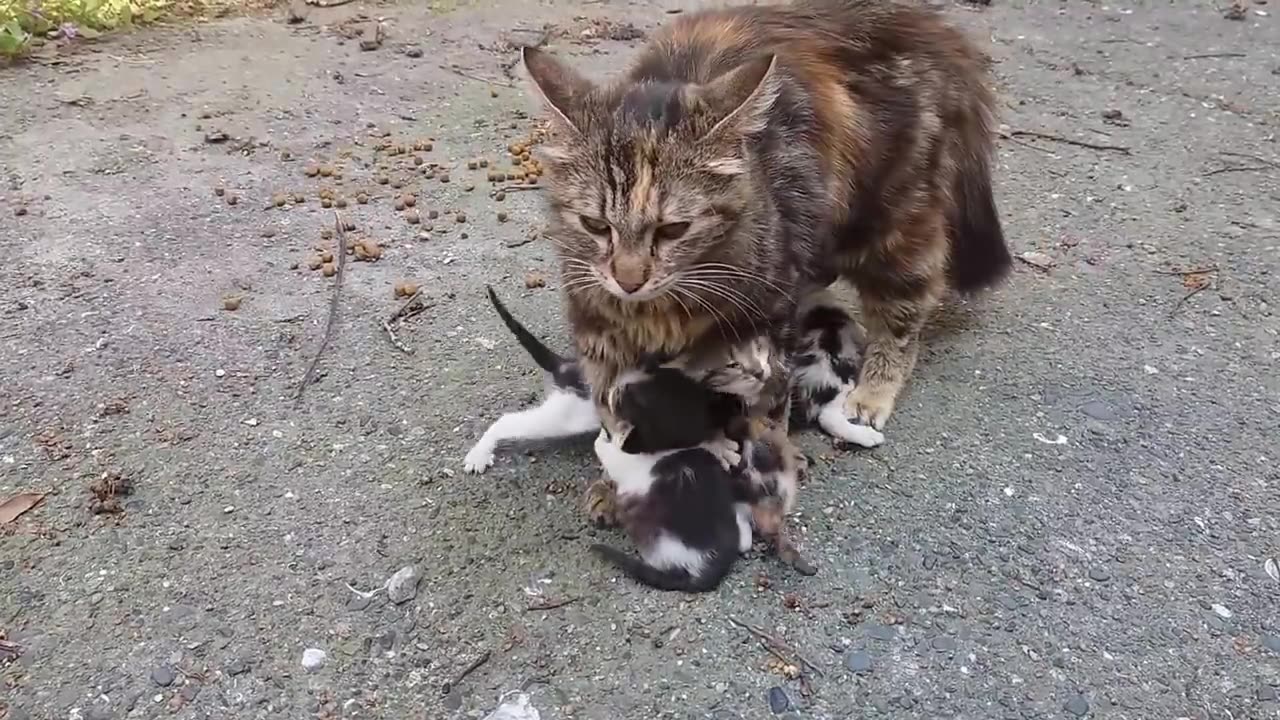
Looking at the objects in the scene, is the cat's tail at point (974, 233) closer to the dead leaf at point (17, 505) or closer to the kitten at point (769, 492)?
the kitten at point (769, 492)

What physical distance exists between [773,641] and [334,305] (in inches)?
87.0

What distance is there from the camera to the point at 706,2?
7.17m

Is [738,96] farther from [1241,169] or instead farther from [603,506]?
[1241,169]

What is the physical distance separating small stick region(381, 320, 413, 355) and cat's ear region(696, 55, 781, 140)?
1.65 meters

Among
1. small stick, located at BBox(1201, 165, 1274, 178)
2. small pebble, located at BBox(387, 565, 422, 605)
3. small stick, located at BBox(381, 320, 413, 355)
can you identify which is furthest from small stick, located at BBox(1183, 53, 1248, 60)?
small pebble, located at BBox(387, 565, 422, 605)

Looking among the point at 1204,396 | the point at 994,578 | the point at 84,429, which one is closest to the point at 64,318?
the point at 84,429

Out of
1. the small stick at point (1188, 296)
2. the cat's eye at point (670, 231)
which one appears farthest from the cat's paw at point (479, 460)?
the small stick at point (1188, 296)

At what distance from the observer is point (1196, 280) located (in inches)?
157

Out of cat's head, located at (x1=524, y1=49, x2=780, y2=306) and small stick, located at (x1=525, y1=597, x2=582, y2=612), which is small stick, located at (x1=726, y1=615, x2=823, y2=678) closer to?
small stick, located at (x1=525, y1=597, x2=582, y2=612)

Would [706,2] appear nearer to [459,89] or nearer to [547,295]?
[459,89]

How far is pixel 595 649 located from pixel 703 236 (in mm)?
1085

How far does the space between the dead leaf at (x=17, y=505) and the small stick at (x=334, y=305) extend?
81 cm

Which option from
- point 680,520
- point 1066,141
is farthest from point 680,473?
point 1066,141

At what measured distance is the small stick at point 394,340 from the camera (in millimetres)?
3641
